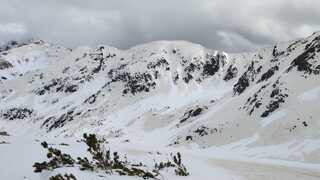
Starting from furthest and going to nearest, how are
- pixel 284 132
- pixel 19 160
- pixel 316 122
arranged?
pixel 284 132, pixel 316 122, pixel 19 160

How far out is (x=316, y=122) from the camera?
9912 centimetres

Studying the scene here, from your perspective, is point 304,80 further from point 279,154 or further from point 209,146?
point 279,154

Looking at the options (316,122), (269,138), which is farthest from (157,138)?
(316,122)

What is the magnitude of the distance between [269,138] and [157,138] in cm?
9057

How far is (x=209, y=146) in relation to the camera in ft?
449

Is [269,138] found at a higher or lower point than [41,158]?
higher

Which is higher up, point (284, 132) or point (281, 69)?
point (281, 69)

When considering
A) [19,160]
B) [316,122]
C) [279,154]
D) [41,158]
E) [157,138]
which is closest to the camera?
[19,160]

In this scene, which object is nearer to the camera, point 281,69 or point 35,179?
point 35,179

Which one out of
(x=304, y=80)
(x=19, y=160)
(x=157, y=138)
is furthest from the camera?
(x=157, y=138)

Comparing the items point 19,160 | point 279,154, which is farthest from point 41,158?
point 279,154

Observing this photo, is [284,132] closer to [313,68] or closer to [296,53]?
[313,68]

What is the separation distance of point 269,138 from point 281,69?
60689 millimetres

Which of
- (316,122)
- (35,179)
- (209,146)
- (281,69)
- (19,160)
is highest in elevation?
(281,69)
